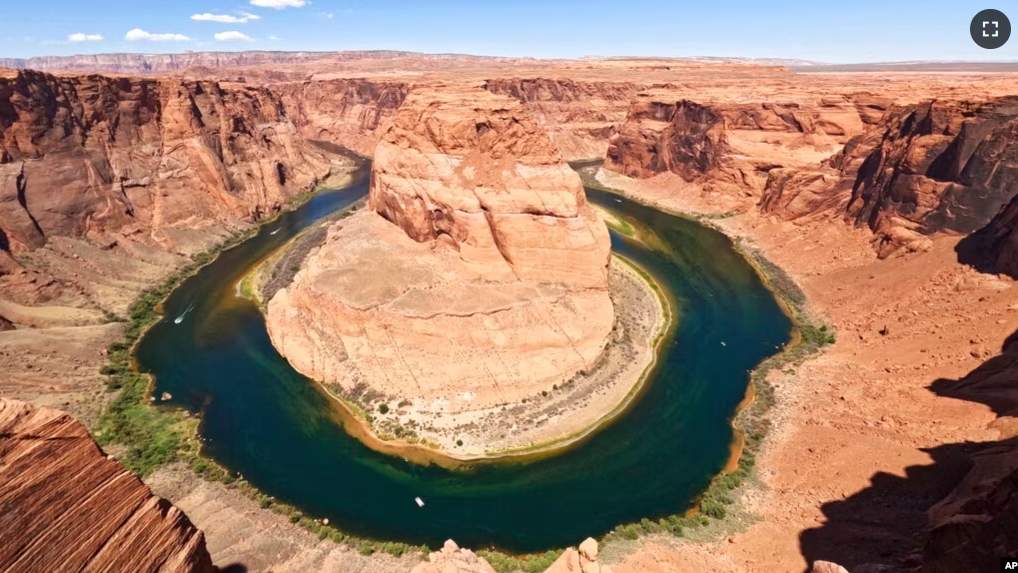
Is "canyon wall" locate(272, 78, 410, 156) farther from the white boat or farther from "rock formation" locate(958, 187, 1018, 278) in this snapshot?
"rock formation" locate(958, 187, 1018, 278)

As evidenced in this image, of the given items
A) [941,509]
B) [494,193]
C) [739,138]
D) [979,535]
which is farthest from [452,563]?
[739,138]

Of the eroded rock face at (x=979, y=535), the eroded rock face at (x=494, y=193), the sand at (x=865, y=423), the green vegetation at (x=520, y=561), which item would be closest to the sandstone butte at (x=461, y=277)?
the eroded rock face at (x=494, y=193)

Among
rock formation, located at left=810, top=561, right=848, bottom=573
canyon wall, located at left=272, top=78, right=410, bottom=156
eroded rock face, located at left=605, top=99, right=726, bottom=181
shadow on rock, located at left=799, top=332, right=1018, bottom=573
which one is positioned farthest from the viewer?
canyon wall, located at left=272, top=78, right=410, bottom=156

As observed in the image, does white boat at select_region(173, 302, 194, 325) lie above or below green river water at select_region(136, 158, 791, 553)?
above

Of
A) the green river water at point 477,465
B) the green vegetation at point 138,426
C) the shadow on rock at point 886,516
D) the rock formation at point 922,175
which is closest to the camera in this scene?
the shadow on rock at point 886,516

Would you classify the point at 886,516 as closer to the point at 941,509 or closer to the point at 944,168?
the point at 941,509

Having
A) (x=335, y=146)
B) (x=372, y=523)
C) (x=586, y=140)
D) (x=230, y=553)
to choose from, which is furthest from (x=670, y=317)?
(x=335, y=146)

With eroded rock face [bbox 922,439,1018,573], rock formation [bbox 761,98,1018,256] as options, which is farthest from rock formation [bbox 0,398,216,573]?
rock formation [bbox 761,98,1018,256]

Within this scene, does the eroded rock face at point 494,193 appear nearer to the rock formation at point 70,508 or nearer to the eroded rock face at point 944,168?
the rock formation at point 70,508
